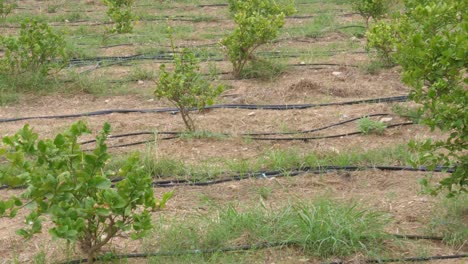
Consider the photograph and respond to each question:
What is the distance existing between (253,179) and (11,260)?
5.77ft

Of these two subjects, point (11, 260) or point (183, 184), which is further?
point (183, 184)

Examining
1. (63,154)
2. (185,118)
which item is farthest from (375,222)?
(185,118)

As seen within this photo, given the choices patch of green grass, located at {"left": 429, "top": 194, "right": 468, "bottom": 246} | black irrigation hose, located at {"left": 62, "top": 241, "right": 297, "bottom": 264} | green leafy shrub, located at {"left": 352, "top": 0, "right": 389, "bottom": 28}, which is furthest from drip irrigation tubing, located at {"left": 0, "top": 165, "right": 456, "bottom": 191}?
green leafy shrub, located at {"left": 352, "top": 0, "right": 389, "bottom": 28}

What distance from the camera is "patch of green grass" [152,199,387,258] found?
3.79m

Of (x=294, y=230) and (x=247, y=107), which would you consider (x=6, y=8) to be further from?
(x=294, y=230)

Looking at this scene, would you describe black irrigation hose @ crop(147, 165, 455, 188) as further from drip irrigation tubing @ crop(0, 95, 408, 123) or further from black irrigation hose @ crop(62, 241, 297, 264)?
drip irrigation tubing @ crop(0, 95, 408, 123)

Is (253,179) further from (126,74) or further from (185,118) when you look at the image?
(126,74)

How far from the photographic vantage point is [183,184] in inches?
192

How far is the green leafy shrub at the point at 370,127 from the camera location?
5867 mm

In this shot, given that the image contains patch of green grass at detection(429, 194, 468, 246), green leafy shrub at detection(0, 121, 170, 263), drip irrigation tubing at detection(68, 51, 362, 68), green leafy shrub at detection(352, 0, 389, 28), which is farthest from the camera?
green leafy shrub at detection(352, 0, 389, 28)

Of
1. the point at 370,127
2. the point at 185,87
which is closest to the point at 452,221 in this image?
the point at 370,127

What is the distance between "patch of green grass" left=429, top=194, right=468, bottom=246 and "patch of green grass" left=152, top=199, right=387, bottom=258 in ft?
1.00

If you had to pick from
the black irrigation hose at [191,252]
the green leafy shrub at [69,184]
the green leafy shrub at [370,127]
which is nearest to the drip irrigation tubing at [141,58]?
the green leafy shrub at [370,127]

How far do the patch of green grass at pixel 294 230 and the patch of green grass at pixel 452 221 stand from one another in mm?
306
